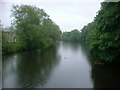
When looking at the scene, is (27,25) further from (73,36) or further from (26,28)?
(73,36)

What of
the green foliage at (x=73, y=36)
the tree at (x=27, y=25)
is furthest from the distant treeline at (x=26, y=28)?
the green foliage at (x=73, y=36)

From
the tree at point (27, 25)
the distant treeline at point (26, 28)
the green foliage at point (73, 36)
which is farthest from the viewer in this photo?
the green foliage at point (73, 36)

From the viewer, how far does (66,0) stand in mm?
2727

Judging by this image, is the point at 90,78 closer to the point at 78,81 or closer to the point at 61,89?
the point at 78,81

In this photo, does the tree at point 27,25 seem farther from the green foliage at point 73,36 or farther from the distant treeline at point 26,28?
the green foliage at point 73,36

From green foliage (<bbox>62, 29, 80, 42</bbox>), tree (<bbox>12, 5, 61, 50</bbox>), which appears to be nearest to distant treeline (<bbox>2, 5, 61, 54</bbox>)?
tree (<bbox>12, 5, 61, 50</bbox>)

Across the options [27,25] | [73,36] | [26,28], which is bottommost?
[73,36]

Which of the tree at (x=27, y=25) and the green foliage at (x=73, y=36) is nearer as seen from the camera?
the tree at (x=27, y=25)

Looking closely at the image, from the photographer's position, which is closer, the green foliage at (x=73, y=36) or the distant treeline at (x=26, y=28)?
the distant treeline at (x=26, y=28)

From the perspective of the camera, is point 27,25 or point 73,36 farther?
point 73,36

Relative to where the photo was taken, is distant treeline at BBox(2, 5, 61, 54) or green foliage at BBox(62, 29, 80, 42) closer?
distant treeline at BBox(2, 5, 61, 54)

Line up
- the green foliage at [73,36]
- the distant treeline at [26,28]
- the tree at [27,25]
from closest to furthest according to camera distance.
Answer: the distant treeline at [26,28] < the tree at [27,25] < the green foliage at [73,36]

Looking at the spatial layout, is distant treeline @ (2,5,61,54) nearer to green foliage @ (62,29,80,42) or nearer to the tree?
the tree

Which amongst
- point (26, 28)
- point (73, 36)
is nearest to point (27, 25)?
point (26, 28)
